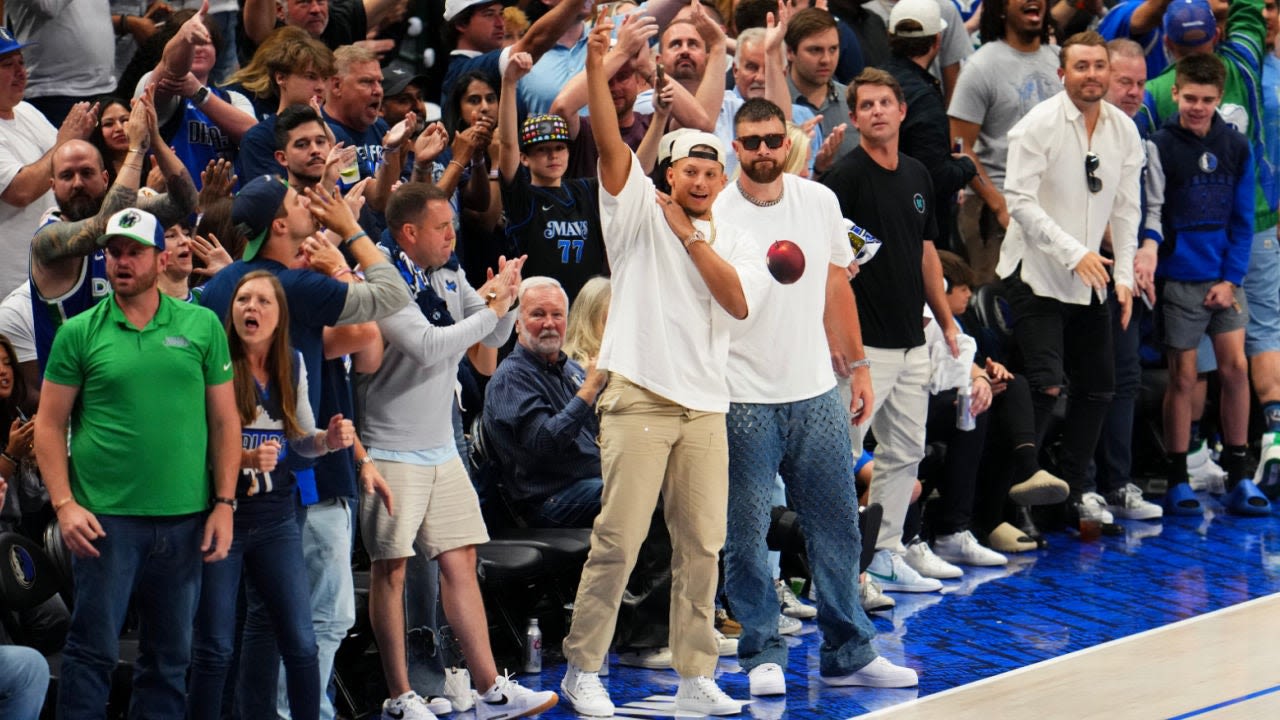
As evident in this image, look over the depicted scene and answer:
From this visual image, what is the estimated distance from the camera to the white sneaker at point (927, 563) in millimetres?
7945

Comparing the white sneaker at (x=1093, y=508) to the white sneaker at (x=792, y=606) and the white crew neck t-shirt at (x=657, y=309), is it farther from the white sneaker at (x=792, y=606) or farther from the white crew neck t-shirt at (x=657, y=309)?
the white crew neck t-shirt at (x=657, y=309)

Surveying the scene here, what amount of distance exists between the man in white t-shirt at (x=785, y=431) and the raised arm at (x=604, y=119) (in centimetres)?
57

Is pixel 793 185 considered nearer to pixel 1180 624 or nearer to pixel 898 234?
pixel 898 234

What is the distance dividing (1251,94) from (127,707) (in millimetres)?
7310

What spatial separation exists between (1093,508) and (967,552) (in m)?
0.91

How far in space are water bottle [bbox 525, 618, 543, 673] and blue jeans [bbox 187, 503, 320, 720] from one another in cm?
141

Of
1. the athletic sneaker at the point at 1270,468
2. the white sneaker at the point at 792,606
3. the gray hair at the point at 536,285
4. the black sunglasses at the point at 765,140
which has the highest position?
the black sunglasses at the point at 765,140

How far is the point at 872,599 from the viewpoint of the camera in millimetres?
7359

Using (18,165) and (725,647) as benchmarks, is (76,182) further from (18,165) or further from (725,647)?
(725,647)

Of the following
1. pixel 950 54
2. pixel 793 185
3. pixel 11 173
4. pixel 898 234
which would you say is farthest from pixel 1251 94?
pixel 11 173

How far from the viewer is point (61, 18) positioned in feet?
25.0

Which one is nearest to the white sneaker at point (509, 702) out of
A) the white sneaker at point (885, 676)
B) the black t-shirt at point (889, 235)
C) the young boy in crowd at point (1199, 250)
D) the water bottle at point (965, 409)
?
the white sneaker at point (885, 676)

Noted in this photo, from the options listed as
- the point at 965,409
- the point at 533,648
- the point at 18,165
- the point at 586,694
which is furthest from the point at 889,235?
the point at 18,165

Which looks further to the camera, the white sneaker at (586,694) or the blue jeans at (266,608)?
the white sneaker at (586,694)
